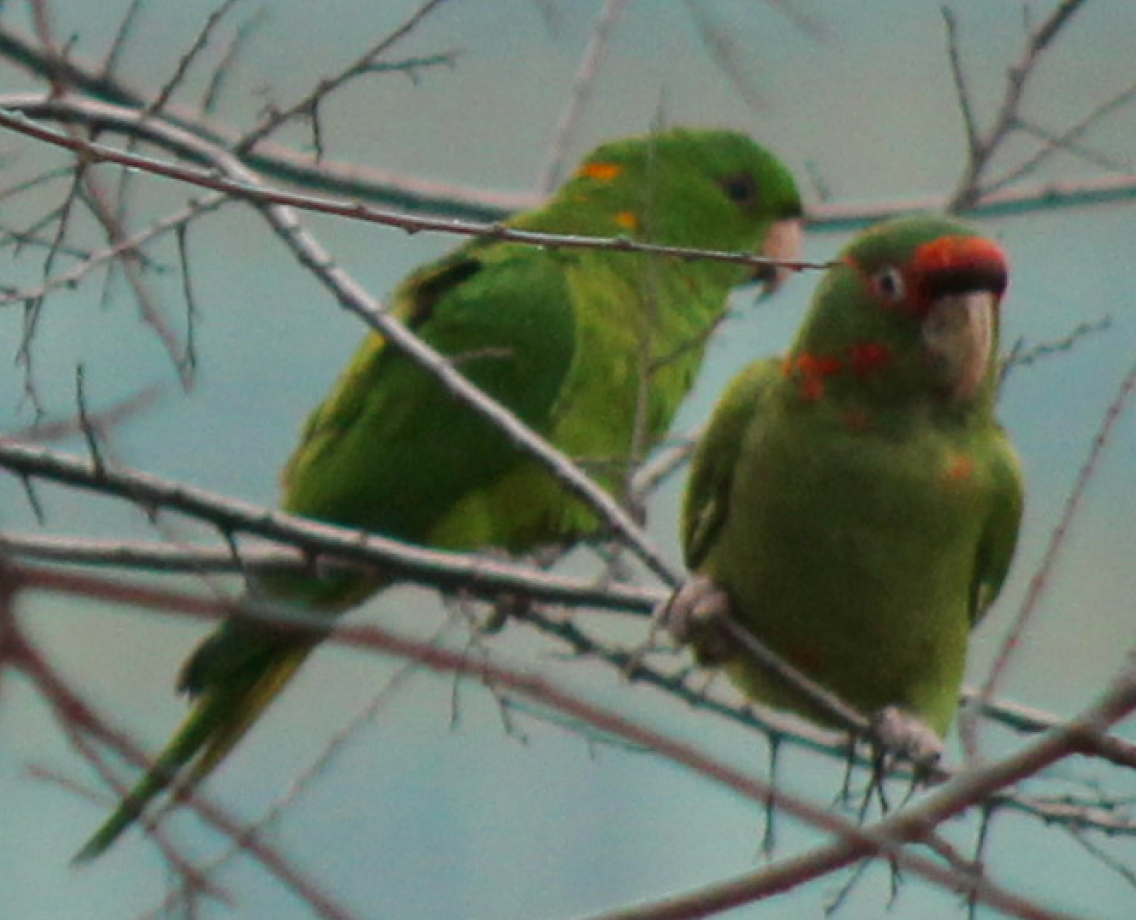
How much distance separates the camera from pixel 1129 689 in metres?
A: 0.94

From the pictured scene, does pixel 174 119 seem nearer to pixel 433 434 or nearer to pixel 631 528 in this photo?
pixel 433 434

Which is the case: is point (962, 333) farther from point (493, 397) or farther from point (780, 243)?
point (780, 243)

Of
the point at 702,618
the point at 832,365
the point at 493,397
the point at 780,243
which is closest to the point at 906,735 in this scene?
the point at 702,618

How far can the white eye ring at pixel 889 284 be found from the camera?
2.15 metres

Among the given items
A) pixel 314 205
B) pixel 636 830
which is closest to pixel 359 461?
pixel 314 205

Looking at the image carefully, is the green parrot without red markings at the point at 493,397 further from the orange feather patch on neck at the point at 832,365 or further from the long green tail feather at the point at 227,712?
the orange feather patch on neck at the point at 832,365

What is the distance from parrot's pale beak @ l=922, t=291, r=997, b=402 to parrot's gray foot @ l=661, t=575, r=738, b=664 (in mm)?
350

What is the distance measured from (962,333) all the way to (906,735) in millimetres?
439

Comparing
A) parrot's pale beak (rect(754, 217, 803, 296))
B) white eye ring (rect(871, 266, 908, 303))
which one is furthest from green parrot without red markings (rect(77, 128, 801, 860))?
white eye ring (rect(871, 266, 908, 303))

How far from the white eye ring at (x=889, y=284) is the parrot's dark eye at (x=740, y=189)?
3.36 feet

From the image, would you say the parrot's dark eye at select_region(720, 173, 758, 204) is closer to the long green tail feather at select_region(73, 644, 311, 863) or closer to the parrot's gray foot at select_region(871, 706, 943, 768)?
the long green tail feather at select_region(73, 644, 311, 863)

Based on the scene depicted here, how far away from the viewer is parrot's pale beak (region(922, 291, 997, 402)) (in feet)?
6.88

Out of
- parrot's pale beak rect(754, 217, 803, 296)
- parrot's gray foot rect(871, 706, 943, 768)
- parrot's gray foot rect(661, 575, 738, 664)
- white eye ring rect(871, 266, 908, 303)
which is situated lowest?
parrot's gray foot rect(871, 706, 943, 768)

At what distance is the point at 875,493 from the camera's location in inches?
85.2
